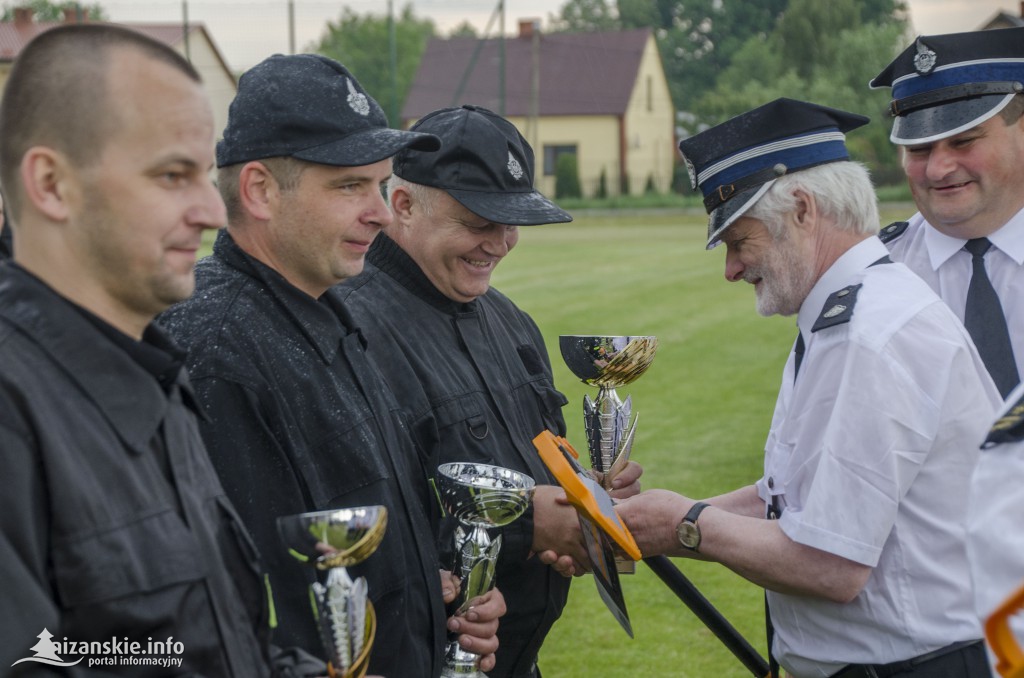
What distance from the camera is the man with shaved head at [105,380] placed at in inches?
73.7

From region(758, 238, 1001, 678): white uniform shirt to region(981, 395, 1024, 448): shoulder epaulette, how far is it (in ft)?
2.00

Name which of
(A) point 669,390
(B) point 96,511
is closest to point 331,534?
(B) point 96,511

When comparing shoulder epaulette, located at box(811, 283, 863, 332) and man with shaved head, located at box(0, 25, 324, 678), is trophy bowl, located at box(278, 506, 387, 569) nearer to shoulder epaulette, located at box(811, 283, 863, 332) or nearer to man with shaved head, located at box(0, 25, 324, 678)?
man with shaved head, located at box(0, 25, 324, 678)

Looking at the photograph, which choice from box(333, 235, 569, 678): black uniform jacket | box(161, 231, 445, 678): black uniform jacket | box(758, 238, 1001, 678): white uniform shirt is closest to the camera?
box(161, 231, 445, 678): black uniform jacket

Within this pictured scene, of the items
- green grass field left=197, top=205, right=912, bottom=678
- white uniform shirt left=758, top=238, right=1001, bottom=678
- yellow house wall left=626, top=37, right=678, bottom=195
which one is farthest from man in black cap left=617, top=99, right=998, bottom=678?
yellow house wall left=626, top=37, right=678, bottom=195

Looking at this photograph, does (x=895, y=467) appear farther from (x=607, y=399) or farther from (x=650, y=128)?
Result: (x=650, y=128)

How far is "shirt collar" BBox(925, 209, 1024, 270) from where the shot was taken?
13.9ft

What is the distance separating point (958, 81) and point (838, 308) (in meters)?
1.67

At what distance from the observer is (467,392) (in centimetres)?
372

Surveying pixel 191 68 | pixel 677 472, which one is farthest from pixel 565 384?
pixel 191 68

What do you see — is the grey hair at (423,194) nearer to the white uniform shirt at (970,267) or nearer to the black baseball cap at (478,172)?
the black baseball cap at (478,172)

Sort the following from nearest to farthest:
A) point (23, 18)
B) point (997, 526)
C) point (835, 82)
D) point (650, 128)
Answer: point (997, 526), point (23, 18), point (835, 82), point (650, 128)

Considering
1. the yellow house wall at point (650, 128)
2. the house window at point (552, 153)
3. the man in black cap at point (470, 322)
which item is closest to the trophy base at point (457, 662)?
the man in black cap at point (470, 322)

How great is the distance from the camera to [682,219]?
41.4 meters
